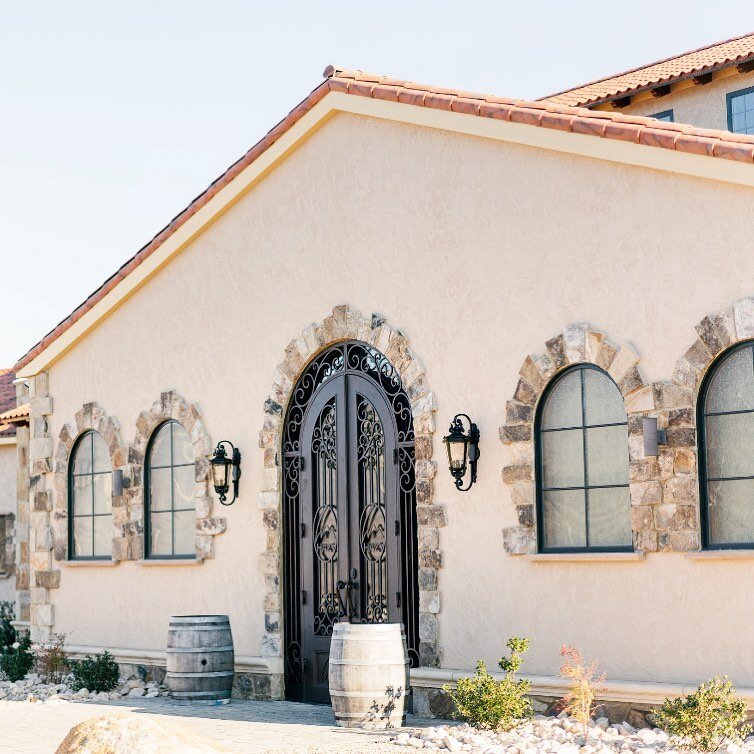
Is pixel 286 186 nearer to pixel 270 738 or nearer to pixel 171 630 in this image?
pixel 171 630

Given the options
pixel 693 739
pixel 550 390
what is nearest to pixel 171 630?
pixel 550 390

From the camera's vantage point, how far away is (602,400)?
10.5m

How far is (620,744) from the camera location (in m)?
9.28

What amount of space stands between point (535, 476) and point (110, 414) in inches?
253

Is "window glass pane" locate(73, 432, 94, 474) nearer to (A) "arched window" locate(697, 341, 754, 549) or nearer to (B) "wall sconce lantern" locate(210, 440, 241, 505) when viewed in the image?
(B) "wall sconce lantern" locate(210, 440, 241, 505)

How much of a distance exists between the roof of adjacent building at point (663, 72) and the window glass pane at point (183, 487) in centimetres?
752

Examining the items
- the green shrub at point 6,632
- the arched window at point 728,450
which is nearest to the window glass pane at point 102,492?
the green shrub at point 6,632

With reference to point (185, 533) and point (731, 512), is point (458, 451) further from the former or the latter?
point (185, 533)

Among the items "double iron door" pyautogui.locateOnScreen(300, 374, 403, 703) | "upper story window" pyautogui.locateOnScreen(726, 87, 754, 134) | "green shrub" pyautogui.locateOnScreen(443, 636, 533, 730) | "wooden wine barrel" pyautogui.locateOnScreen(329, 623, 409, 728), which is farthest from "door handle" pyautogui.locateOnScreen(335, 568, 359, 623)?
"upper story window" pyautogui.locateOnScreen(726, 87, 754, 134)

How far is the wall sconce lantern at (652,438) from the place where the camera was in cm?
993

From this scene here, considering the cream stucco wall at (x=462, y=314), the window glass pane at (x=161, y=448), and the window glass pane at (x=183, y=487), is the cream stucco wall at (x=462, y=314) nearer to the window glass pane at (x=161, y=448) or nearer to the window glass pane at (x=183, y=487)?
the window glass pane at (x=161, y=448)

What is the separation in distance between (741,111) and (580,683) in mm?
9385

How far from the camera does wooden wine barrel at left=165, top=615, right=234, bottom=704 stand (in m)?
12.6

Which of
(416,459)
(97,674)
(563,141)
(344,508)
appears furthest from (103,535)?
(563,141)
